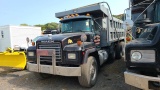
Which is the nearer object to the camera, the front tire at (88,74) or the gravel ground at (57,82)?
the front tire at (88,74)

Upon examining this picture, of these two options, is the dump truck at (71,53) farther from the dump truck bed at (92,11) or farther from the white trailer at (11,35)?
the white trailer at (11,35)

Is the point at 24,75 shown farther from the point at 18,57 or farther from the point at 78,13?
the point at 78,13

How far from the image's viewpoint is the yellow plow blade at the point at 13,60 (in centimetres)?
702

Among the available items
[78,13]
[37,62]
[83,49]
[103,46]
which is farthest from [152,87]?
[78,13]

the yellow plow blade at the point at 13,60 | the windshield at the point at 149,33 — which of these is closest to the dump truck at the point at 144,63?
the windshield at the point at 149,33

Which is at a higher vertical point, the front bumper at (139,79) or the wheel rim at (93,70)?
the front bumper at (139,79)

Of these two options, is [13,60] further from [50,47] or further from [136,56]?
[136,56]

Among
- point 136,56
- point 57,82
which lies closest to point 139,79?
point 136,56

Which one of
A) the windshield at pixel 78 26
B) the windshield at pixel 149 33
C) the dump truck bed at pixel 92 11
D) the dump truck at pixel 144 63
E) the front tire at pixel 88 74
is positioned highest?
the dump truck bed at pixel 92 11

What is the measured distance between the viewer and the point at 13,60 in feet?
23.8

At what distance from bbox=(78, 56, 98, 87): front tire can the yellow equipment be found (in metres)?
3.06

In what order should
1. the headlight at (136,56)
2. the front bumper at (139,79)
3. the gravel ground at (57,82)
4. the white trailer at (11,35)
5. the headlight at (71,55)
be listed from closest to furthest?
1. the front bumper at (139,79)
2. the headlight at (136,56)
3. the headlight at (71,55)
4. the gravel ground at (57,82)
5. the white trailer at (11,35)

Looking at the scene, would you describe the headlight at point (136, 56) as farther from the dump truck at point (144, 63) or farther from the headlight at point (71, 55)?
the headlight at point (71, 55)

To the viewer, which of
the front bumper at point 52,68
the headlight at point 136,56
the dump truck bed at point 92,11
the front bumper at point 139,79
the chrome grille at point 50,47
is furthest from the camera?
the dump truck bed at point 92,11
